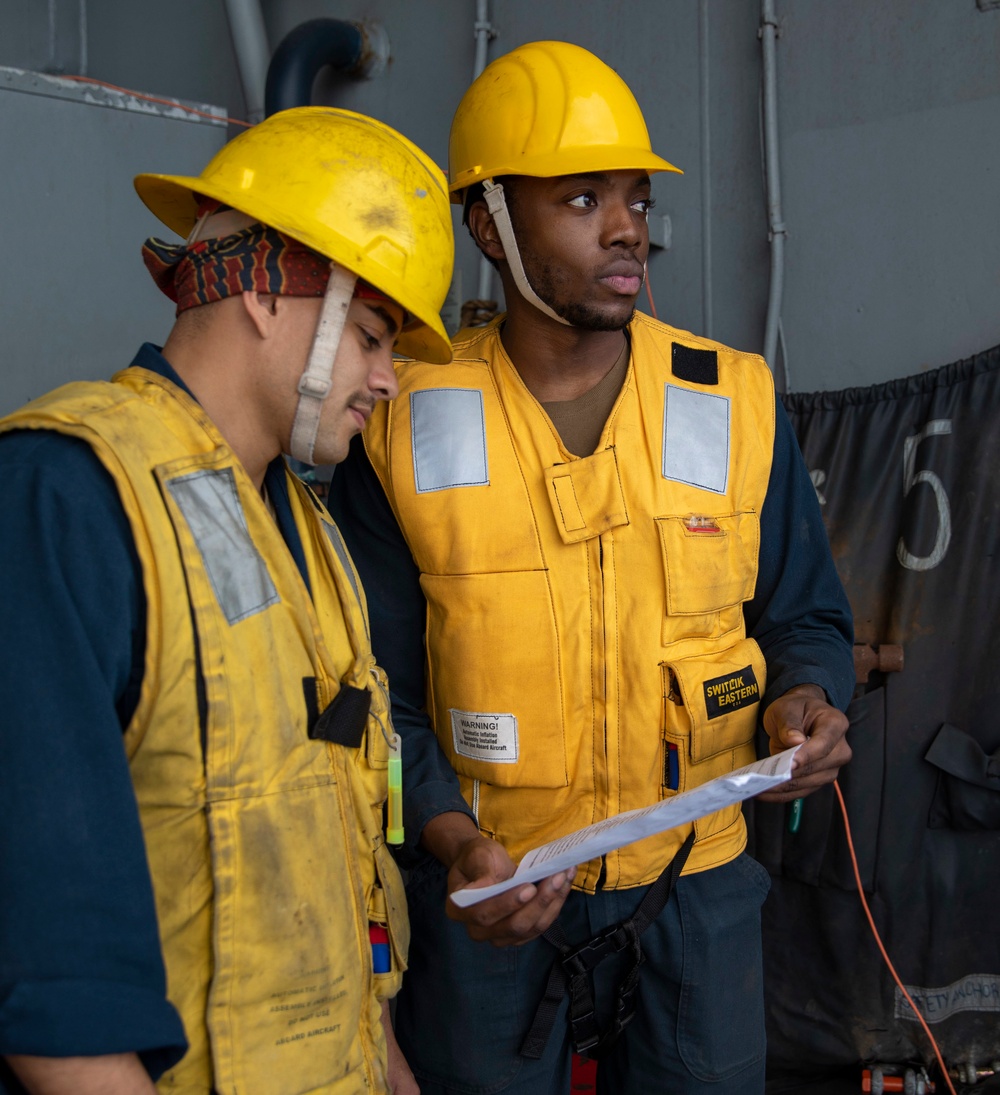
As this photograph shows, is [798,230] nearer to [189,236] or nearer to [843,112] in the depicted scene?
[843,112]

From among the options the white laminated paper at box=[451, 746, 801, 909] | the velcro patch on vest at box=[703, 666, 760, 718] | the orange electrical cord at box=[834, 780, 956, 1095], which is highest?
the white laminated paper at box=[451, 746, 801, 909]

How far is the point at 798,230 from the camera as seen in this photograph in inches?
110

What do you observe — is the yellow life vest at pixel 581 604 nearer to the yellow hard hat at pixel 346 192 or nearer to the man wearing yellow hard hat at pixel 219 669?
the man wearing yellow hard hat at pixel 219 669

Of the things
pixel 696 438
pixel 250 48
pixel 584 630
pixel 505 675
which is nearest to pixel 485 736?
pixel 505 675

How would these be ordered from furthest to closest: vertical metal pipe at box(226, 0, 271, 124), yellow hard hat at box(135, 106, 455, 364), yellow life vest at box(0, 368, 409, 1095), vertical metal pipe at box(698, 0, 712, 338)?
vertical metal pipe at box(226, 0, 271, 124) < vertical metal pipe at box(698, 0, 712, 338) < yellow hard hat at box(135, 106, 455, 364) < yellow life vest at box(0, 368, 409, 1095)

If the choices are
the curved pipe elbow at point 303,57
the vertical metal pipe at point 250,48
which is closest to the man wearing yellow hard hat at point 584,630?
the curved pipe elbow at point 303,57

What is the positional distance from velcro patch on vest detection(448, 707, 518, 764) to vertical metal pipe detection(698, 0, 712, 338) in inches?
65.6

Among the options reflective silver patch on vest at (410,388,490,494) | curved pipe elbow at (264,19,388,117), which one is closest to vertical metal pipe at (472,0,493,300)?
curved pipe elbow at (264,19,388,117)

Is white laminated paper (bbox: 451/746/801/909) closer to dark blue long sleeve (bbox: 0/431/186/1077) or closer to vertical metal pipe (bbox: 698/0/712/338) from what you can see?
dark blue long sleeve (bbox: 0/431/186/1077)

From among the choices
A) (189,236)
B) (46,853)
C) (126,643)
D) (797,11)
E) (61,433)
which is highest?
(797,11)

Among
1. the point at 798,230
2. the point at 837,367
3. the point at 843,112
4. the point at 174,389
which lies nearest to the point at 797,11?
the point at 843,112

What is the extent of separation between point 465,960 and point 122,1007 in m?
0.90

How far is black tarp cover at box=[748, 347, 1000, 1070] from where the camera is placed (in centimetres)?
255

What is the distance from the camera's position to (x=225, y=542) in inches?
43.2
